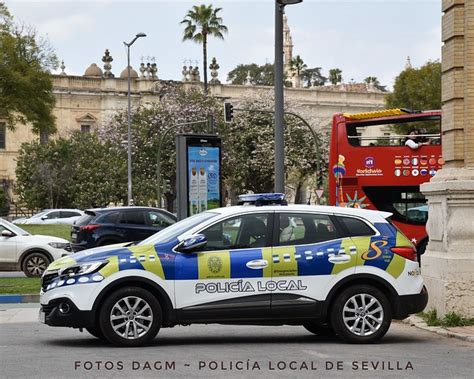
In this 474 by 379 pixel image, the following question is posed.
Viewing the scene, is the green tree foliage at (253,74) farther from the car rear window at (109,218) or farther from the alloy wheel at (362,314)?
the alloy wheel at (362,314)

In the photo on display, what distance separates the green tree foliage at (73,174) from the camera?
77.0m

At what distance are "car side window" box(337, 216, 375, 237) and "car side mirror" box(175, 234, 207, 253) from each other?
5.85ft

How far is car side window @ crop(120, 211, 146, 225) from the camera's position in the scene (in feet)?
97.3

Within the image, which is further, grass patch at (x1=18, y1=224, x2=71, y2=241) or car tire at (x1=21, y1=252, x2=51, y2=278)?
grass patch at (x1=18, y1=224, x2=71, y2=241)

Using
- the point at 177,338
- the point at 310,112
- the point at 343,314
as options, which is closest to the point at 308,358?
the point at 343,314

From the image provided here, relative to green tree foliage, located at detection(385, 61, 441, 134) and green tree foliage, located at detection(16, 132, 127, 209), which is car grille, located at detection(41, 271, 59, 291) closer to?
green tree foliage, located at detection(16, 132, 127, 209)

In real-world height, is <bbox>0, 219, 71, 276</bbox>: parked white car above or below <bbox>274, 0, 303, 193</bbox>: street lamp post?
below

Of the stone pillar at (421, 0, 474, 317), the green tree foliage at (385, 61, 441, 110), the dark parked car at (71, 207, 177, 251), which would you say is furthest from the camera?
the green tree foliage at (385, 61, 441, 110)

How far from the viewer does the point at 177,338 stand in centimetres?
1425

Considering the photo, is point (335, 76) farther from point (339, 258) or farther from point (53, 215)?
point (339, 258)

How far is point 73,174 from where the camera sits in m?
78.5

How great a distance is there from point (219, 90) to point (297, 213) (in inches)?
3388

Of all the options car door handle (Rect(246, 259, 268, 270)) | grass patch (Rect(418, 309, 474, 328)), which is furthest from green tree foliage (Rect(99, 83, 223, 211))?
car door handle (Rect(246, 259, 268, 270))

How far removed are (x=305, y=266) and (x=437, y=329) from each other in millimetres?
2800
